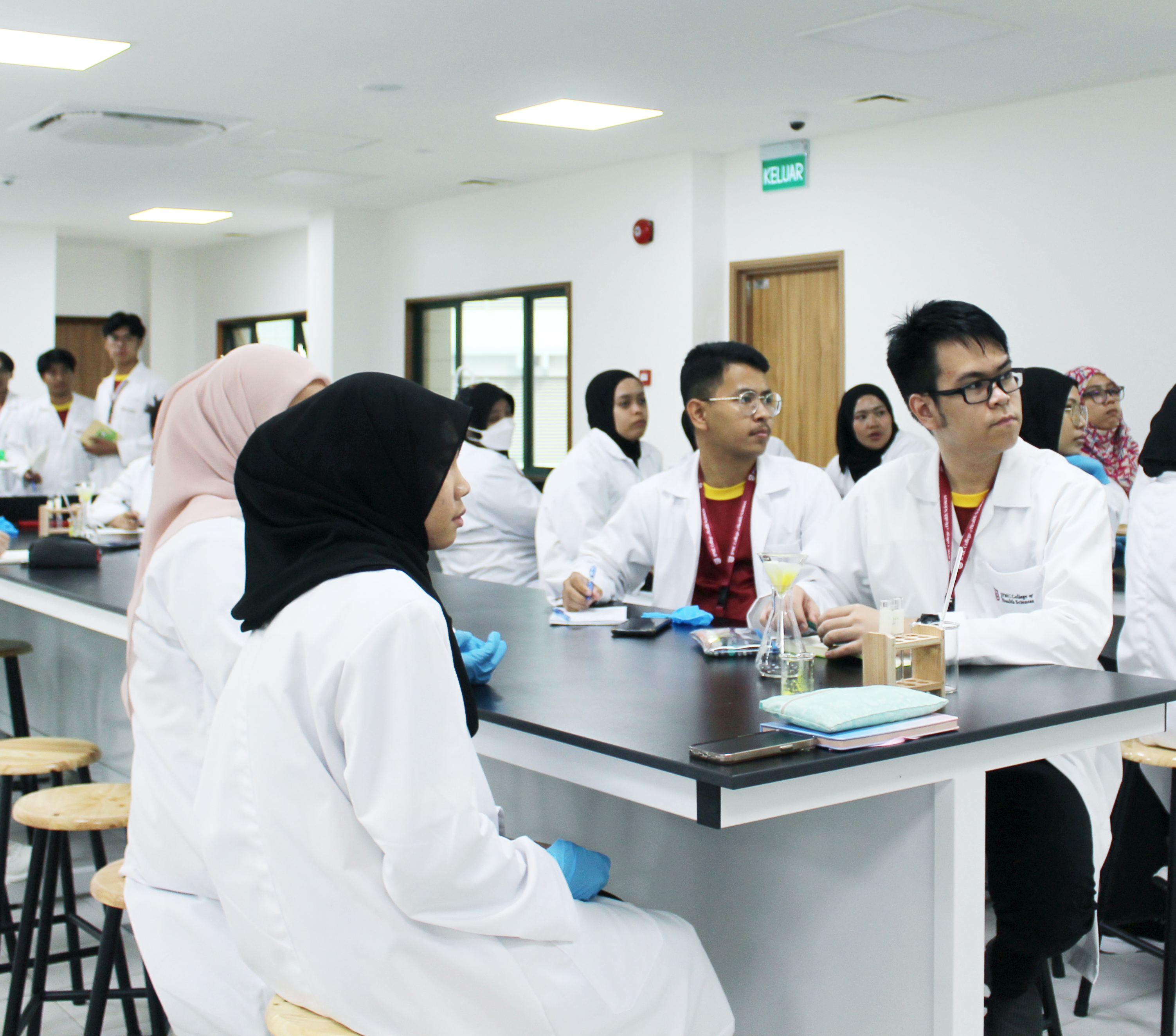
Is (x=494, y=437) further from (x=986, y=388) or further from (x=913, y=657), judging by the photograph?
(x=913, y=657)

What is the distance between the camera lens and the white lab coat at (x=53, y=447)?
7.43 metres

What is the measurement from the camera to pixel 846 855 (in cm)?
184

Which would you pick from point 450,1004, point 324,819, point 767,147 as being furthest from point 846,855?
point 767,147

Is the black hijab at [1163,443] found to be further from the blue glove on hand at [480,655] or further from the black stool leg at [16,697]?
the black stool leg at [16,697]

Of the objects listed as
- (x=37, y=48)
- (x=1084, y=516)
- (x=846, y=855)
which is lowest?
(x=846, y=855)

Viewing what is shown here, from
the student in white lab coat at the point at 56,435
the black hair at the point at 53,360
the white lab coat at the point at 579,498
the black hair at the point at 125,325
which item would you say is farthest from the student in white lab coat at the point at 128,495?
the black hair at the point at 53,360

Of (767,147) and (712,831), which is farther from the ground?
(767,147)

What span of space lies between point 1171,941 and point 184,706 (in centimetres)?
186

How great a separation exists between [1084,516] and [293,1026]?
1.68 metres

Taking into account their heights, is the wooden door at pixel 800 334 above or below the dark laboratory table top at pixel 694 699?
above

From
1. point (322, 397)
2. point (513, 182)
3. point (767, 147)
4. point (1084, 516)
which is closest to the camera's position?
point (322, 397)

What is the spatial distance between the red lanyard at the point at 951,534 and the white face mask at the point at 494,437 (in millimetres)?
2825

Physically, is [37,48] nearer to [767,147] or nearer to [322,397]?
[767,147]

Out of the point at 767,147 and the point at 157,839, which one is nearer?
the point at 157,839
